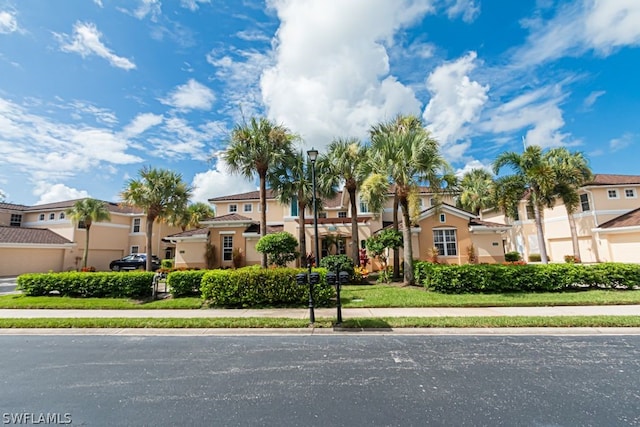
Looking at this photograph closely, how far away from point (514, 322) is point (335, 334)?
4.92m

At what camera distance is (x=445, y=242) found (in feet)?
67.8

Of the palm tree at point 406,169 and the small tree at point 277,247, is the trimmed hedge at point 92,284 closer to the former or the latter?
the small tree at point 277,247

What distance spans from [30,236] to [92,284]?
21788 mm

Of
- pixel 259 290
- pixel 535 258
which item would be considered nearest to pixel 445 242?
pixel 259 290

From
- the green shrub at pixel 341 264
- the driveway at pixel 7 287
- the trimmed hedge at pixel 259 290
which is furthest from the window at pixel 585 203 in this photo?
the driveway at pixel 7 287

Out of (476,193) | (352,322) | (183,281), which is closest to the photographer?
(352,322)

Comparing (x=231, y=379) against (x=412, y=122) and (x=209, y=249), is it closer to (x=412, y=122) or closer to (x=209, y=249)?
(x=412, y=122)

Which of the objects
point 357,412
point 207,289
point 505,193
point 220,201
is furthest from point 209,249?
point 505,193

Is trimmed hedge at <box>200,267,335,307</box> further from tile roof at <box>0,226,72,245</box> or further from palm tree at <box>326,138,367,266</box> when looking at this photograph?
tile roof at <box>0,226,72,245</box>

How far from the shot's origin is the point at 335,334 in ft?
23.6

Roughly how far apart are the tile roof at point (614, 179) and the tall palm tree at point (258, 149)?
2692cm

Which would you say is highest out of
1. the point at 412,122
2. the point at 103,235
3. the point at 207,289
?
the point at 412,122

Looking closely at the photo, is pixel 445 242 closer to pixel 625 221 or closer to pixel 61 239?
pixel 625 221

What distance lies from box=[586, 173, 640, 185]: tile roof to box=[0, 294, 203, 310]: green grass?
3226 centimetres
